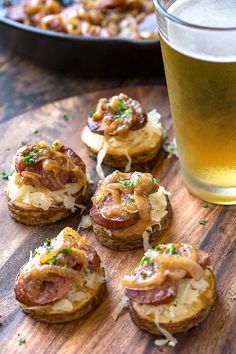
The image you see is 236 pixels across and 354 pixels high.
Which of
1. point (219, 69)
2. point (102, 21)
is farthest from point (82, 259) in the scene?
point (102, 21)

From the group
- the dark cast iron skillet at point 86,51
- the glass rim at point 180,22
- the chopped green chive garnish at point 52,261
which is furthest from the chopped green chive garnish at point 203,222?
the dark cast iron skillet at point 86,51

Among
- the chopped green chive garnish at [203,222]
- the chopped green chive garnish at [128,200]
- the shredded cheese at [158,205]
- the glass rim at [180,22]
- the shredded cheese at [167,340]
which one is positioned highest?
the glass rim at [180,22]

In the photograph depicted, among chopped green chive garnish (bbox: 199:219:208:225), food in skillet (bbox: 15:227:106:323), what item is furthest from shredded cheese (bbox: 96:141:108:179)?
food in skillet (bbox: 15:227:106:323)

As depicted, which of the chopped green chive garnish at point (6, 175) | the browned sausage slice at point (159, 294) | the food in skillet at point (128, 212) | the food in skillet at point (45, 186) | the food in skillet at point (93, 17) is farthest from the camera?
the food in skillet at point (93, 17)

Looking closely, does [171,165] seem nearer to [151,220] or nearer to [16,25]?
[151,220]

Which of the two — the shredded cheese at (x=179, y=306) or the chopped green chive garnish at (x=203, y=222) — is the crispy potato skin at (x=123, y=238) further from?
the shredded cheese at (x=179, y=306)

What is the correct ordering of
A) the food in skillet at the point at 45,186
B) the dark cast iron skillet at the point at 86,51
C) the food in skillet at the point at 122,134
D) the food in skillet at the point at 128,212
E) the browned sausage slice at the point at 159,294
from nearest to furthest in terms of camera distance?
the browned sausage slice at the point at 159,294 < the food in skillet at the point at 128,212 < the food in skillet at the point at 45,186 < the food in skillet at the point at 122,134 < the dark cast iron skillet at the point at 86,51
